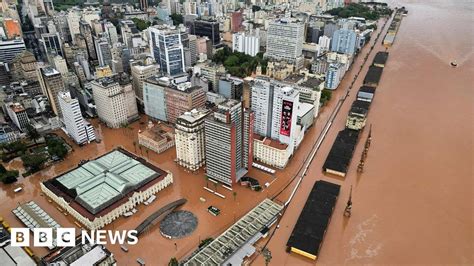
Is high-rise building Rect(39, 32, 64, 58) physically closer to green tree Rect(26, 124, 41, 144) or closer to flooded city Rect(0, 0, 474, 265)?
green tree Rect(26, 124, 41, 144)

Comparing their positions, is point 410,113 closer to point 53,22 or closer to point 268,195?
point 268,195

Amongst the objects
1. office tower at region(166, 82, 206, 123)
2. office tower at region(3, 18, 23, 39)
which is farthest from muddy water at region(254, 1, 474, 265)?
office tower at region(3, 18, 23, 39)

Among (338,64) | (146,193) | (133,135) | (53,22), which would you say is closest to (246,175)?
(146,193)

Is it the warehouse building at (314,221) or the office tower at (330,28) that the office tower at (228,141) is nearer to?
the warehouse building at (314,221)

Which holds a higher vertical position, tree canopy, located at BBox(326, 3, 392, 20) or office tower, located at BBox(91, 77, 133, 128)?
tree canopy, located at BBox(326, 3, 392, 20)

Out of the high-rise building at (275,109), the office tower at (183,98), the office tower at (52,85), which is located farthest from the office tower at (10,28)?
the high-rise building at (275,109)

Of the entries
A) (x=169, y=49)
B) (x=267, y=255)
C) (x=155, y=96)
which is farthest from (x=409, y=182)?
(x=169, y=49)
